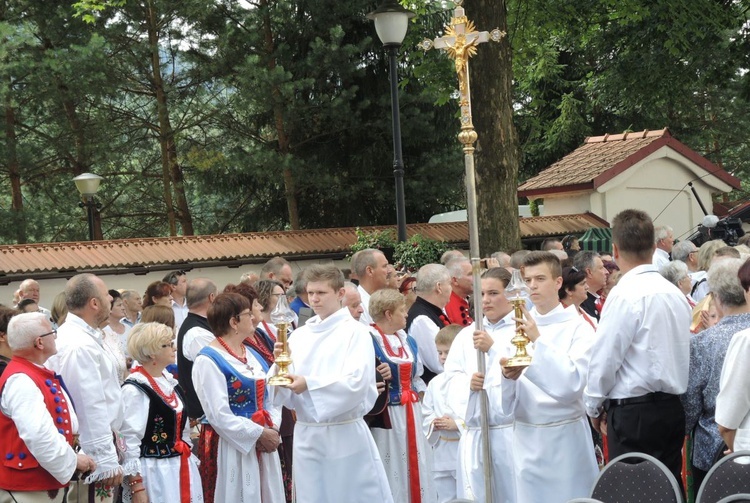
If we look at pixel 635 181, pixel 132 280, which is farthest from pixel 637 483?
pixel 635 181

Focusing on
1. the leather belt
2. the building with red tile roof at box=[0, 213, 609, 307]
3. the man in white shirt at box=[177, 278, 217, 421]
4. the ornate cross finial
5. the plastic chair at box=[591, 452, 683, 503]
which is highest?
the ornate cross finial

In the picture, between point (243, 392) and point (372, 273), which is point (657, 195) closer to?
point (372, 273)

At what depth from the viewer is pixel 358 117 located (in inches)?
878

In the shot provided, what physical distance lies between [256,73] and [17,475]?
14997mm

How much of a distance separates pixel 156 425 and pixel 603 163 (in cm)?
1619

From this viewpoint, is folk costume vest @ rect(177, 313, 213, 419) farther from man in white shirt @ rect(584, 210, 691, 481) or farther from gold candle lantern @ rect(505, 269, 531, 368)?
man in white shirt @ rect(584, 210, 691, 481)

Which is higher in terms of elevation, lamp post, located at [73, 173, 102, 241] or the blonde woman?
lamp post, located at [73, 173, 102, 241]

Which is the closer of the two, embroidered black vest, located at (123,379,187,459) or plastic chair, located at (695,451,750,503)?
plastic chair, located at (695,451,750,503)

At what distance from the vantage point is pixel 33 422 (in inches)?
235

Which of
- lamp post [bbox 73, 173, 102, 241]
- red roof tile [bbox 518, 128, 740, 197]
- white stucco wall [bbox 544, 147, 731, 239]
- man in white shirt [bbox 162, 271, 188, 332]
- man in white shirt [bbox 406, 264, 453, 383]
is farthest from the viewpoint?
white stucco wall [bbox 544, 147, 731, 239]

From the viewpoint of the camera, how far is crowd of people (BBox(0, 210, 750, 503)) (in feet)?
18.1

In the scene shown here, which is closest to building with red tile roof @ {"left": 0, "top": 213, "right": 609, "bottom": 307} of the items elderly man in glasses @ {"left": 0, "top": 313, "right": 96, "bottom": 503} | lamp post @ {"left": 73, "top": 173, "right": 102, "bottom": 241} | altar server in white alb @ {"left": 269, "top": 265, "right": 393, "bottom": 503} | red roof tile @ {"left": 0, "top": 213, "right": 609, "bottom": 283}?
red roof tile @ {"left": 0, "top": 213, "right": 609, "bottom": 283}

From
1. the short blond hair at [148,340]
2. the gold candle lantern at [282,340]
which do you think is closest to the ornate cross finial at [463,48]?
the gold candle lantern at [282,340]

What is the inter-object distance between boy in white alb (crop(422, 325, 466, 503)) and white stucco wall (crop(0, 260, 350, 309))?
7980 millimetres
